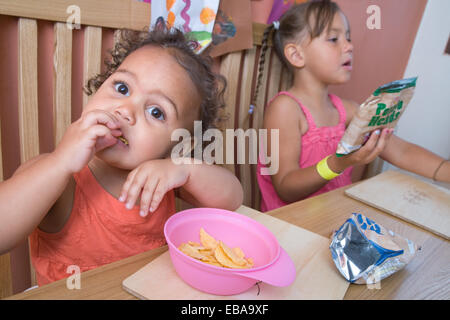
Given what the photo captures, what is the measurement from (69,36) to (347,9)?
4.28 ft

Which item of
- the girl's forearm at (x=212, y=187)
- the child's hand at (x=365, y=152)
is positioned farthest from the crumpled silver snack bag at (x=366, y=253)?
the child's hand at (x=365, y=152)

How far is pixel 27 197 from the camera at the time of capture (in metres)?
0.52

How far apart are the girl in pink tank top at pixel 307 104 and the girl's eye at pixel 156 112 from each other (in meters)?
0.55

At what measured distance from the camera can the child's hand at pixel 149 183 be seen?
55 cm

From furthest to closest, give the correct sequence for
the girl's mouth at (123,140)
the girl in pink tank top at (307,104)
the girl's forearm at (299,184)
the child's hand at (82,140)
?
the girl in pink tank top at (307,104) → the girl's forearm at (299,184) → the girl's mouth at (123,140) → the child's hand at (82,140)

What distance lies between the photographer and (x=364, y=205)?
0.85 m

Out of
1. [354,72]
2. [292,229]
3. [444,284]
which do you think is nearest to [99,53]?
[292,229]

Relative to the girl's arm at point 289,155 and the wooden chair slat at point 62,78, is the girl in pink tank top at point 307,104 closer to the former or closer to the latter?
the girl's arm at point 289,155

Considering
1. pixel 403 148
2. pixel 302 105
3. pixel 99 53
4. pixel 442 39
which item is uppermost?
pixel 442 39

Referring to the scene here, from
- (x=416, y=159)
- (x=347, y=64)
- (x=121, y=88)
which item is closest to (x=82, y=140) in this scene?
A: (x=121, y=88)

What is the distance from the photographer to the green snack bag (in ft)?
2.43

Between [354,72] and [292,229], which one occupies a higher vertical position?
[354,72]

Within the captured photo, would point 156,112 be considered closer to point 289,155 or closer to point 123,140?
point 123,140
